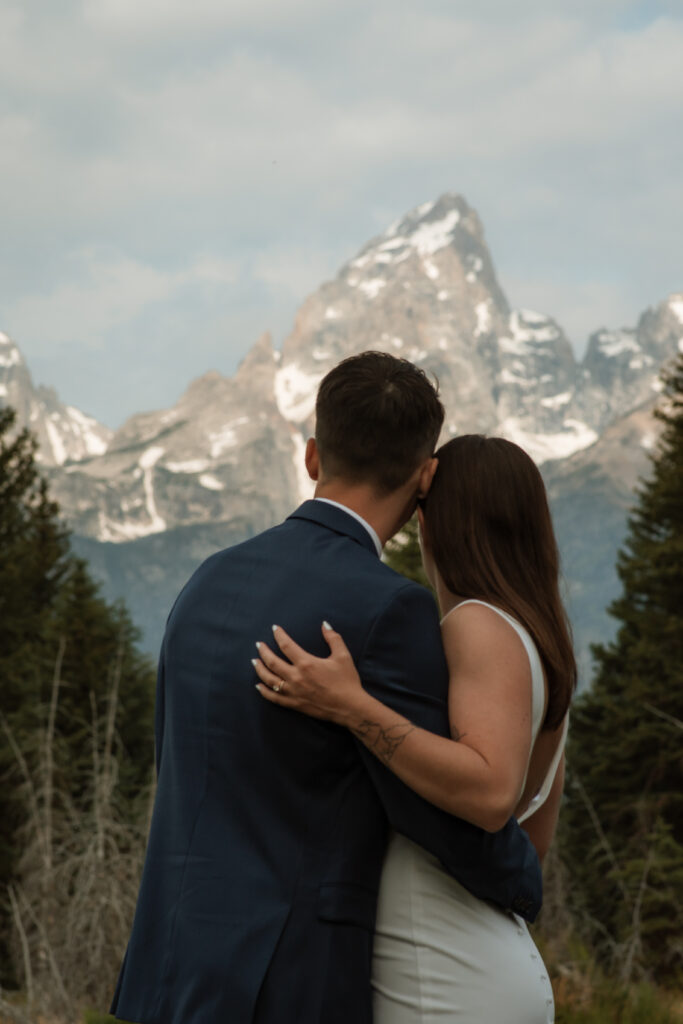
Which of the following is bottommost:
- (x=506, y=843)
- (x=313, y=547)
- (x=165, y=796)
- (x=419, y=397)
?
(x=506, y=843)

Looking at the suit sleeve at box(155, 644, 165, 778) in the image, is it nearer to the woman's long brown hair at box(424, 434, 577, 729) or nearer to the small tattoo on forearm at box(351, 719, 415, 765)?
the small tattoo on forearm at box(351, 719, 415, 765)

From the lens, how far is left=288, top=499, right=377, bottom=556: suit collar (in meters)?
2.35

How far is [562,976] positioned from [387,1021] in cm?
389

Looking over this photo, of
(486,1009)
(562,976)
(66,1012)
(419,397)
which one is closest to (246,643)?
(419,397)

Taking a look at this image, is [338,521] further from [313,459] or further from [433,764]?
[433,764]

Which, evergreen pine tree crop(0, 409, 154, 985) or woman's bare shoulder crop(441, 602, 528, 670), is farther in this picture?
evergreen pine tree crop(0, 409, 154, 985)

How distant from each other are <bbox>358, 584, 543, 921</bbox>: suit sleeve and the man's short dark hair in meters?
0.31

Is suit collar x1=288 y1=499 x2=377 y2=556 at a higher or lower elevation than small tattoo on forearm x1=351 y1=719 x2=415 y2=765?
higher

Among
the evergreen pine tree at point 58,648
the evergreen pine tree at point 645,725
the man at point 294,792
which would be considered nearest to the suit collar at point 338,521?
the man at point 294,792

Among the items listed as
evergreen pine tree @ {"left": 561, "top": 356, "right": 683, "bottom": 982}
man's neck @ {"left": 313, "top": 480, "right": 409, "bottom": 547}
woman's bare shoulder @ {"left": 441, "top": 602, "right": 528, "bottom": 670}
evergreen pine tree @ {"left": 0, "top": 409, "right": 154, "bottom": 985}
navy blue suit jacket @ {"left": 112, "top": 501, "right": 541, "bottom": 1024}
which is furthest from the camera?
evergreen pine tree @ {"left": 561, "top": 356, "right": 683, "bottom": 982}

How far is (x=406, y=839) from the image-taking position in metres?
2.27

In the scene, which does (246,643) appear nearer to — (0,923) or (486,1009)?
(486,1009)

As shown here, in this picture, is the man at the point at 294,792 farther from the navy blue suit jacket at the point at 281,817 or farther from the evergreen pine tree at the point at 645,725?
the evergreen pine tree at the point at 645,725

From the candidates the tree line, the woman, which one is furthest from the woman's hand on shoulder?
the tree line
